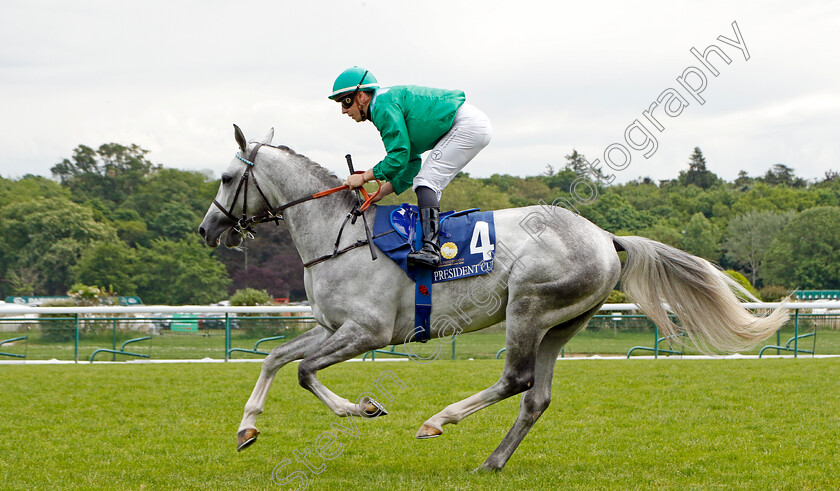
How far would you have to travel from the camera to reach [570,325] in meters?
5.48

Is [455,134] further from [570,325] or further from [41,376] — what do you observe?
[41,376]

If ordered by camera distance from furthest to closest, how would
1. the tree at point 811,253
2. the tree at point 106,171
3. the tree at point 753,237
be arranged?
the tree at point 106,171
the tree at point 753,237
the tree at point 811,253

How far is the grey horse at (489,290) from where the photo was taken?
5000mm

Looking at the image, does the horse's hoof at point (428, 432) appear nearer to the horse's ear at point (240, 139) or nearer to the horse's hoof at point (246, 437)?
the horse's hoof at point (246, 437)

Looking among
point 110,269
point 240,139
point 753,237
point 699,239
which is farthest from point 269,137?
point 753,237

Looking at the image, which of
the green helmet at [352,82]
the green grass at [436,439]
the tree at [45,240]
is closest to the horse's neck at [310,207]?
the green helmet at [352,82]

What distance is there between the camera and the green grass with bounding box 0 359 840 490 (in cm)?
513

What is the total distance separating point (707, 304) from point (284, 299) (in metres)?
49.3

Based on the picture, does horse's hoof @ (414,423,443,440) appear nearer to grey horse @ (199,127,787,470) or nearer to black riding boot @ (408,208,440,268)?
grey horse @ (199,127,787,470)

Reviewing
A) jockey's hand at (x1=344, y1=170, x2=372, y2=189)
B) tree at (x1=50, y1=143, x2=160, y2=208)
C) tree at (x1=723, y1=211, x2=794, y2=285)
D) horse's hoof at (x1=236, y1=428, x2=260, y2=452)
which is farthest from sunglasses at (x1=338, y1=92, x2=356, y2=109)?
tree at (x1=50, y1=143, x2=160, y2=208)

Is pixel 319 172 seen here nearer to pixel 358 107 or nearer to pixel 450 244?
pixel 358 107

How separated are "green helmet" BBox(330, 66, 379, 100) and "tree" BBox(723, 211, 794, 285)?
194ft

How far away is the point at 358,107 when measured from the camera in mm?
5191

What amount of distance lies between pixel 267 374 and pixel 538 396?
1.75 m
